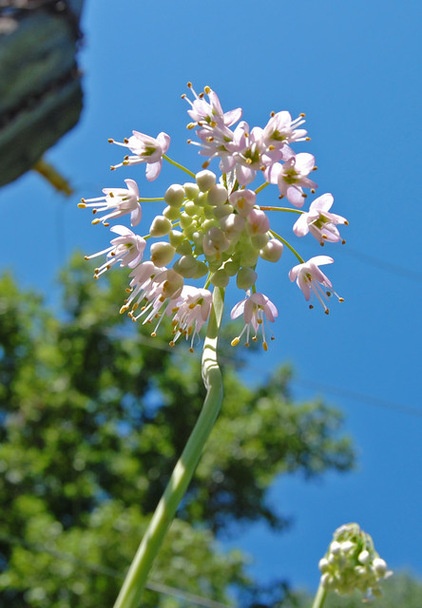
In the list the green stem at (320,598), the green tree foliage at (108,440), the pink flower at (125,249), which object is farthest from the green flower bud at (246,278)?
the green tree foliage at (108,440)

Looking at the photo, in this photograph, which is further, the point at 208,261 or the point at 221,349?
the point at 221,349

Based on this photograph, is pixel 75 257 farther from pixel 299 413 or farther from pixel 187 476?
pixel 187 476

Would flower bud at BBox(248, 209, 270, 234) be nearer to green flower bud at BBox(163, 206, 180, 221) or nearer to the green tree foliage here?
green flower bud at BBox(163, 206, 180, 221)

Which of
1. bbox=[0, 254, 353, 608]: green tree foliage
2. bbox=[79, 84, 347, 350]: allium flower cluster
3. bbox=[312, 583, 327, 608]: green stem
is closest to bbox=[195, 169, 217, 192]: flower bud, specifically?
bbox=[79, 84, 347, 350]: allium flower cluster

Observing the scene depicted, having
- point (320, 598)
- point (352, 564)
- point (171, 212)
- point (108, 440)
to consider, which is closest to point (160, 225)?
point (171, 212)

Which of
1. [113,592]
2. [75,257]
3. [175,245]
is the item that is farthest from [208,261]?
[75,257]

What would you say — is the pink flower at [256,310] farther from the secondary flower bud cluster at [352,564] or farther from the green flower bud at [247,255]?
the secondary flower bud cluster at [352,564]
